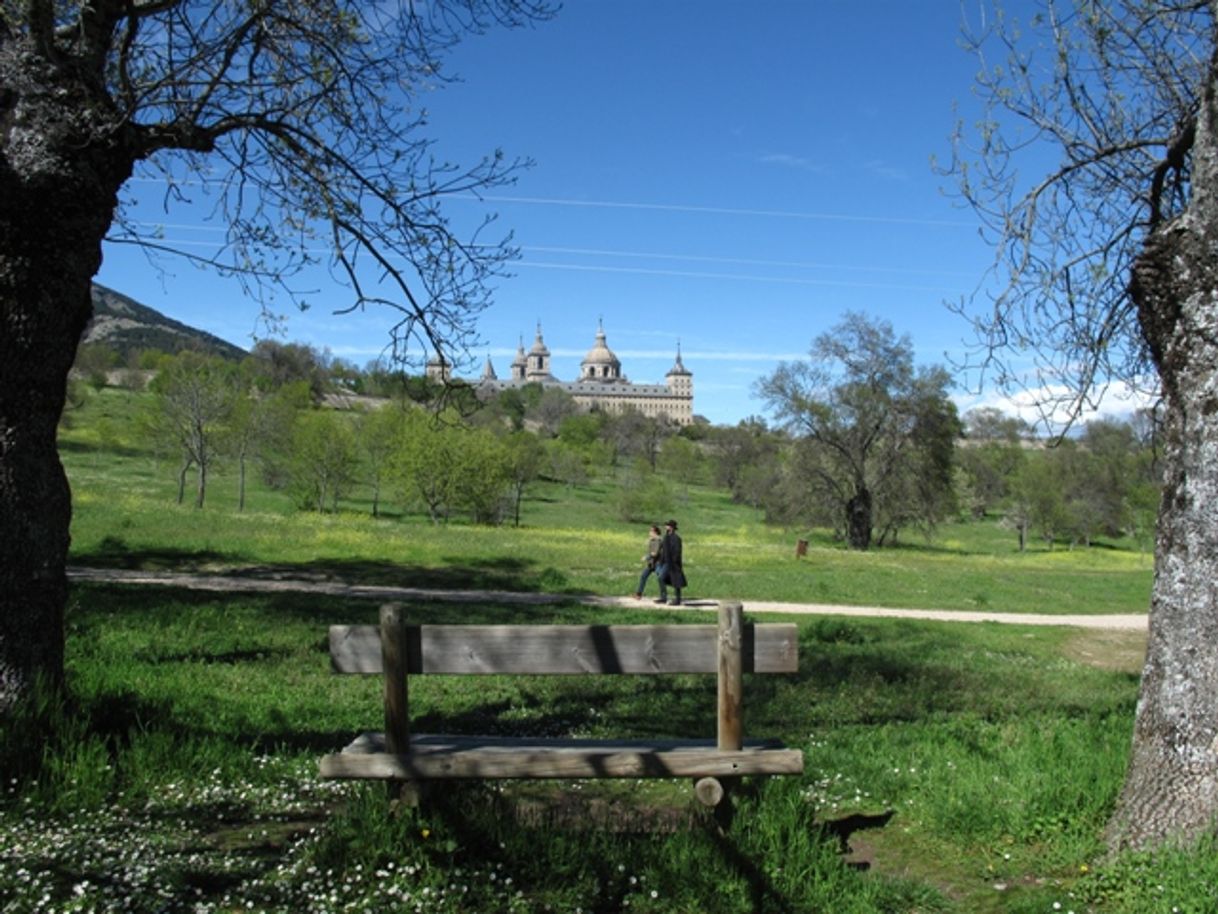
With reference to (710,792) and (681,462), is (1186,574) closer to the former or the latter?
(710,792)

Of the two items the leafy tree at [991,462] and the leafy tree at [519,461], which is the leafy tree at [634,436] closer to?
the leafy tree at [991,462]

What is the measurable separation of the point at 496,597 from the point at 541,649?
48.5ft

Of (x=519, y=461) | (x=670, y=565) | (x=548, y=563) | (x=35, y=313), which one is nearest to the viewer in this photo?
(x=35, y=313)

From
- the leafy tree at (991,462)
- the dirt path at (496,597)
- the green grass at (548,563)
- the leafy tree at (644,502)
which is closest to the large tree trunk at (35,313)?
the dirt path at (496,597)

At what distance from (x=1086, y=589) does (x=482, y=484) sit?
30726 millimetres

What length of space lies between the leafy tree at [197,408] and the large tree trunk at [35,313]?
40.6m

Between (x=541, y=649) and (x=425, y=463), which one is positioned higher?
(x=425, y=463)

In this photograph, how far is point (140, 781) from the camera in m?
5.24

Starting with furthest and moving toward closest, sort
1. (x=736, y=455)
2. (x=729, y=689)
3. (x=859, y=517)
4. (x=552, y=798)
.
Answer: (x=736, y=455)
(x=859, y=517)
(x=552, y=798)
(x=729, y=689)

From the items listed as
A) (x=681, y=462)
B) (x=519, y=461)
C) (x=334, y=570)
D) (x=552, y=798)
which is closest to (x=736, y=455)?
(x=681, y=462)

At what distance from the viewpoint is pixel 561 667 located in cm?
483

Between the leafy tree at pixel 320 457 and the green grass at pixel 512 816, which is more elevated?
the leafy tree at pixel 320 457

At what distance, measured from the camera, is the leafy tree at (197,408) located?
46625mm

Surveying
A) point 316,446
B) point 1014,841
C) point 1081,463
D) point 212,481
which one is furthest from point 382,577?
point 1081,463
